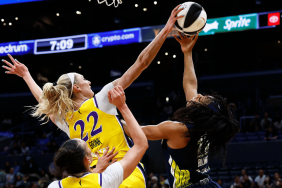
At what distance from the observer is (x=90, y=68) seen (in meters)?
23.1

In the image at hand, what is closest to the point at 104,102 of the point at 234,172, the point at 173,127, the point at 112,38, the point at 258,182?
the point at 173,127

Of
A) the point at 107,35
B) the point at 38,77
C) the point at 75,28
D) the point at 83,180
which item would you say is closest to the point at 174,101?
the point at 107,35

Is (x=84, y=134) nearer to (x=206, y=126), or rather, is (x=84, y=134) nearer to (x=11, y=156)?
(x=206, y=126)

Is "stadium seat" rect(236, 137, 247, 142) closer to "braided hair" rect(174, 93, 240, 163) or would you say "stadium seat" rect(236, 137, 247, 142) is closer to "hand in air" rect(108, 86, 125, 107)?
"braided hair" rect(174, 93, 240, 163)

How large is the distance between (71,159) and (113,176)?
0.31 meters

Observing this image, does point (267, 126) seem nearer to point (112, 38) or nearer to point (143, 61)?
point (112, 38)

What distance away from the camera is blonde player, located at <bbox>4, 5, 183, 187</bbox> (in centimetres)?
303

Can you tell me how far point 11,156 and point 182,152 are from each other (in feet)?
47.0

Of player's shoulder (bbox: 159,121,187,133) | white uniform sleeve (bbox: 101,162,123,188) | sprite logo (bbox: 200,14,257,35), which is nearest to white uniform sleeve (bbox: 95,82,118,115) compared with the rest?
player's shoulder (bbox: 159,121,187,133)

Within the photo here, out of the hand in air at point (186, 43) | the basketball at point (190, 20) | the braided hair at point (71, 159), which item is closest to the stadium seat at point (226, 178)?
the hand in air at point (186, 43)

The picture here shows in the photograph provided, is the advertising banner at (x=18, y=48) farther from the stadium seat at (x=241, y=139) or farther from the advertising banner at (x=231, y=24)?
the stadium seat at (x=241, y=139)

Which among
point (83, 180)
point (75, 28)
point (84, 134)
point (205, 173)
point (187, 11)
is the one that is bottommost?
point (205, 173)

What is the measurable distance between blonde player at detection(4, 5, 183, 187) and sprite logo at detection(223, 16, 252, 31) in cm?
1131

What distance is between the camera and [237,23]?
1393 centimetres
